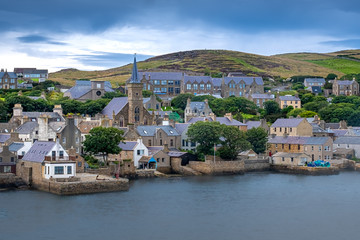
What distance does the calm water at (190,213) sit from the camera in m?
37.2

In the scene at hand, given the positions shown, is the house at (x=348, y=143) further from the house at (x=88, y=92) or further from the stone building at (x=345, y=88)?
the stone building at (x=345, y=88)

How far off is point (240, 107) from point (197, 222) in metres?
67.1

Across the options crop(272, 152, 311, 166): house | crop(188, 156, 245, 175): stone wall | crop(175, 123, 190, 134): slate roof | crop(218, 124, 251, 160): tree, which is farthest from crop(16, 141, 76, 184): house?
crop(272, 152, 311, 166): house

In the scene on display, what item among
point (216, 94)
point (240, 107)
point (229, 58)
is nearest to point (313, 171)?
point (240, 107)

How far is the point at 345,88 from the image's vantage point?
13112 centimetres

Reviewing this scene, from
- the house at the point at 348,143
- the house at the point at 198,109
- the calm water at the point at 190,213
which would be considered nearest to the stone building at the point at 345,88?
the house at the point at 198,109

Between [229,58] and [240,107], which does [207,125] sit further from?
[229,58]

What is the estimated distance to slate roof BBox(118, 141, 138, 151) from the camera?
62556 mm

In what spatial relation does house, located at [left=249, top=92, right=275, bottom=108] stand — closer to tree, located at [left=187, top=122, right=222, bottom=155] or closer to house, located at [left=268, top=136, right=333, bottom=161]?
house, located at [left=268, top=136, right=333, bottom=161]

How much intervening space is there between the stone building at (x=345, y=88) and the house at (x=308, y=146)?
195 feet

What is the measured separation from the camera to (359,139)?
76.3 metres

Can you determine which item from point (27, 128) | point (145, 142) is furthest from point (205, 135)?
point (27, 128)

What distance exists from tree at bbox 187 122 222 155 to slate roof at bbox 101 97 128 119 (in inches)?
711

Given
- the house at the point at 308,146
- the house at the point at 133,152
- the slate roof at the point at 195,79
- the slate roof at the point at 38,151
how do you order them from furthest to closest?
the slate roof at the point at 195,79 < the house at the point at 308,146 < the house at the point at 133,152 < the slate roof at the point at 38,151
